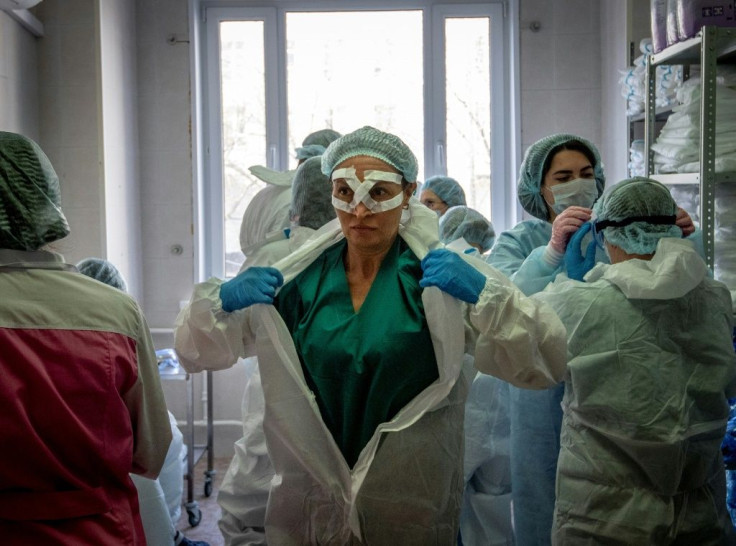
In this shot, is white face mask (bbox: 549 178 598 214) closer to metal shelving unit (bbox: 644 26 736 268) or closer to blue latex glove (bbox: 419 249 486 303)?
metal shelving unit (bbox: 644 26 736 268)

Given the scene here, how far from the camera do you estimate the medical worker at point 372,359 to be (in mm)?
1586

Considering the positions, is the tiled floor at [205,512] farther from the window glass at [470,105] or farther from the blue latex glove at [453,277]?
the blue latex glove at [453,277]

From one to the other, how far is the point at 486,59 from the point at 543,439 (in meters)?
2.82

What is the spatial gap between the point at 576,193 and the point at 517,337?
3.04ft

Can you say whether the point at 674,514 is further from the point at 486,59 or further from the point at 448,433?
the point at 486,59

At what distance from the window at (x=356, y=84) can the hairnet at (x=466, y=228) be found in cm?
131

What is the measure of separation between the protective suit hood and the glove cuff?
39 centimetres

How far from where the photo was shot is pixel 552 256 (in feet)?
7.00

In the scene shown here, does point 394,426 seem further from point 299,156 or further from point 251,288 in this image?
point 299,156

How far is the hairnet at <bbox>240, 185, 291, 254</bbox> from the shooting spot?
3.13 meters

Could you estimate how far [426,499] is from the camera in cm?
160

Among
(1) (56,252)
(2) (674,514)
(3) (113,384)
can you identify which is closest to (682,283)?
(2) (674,514)

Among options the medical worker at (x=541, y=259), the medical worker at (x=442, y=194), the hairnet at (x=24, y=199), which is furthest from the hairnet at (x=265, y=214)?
the hairnet at (x=24, y=199)

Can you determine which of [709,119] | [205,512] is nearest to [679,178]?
[709,119]
